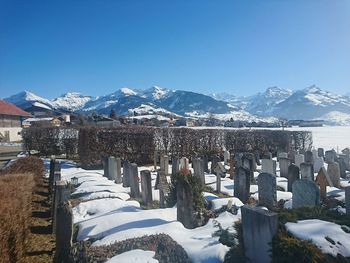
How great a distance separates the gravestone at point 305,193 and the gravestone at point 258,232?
346cm

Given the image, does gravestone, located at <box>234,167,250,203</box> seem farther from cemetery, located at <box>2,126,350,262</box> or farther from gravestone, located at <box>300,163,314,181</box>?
gravestone, located at <box>300,163,314,181</box>

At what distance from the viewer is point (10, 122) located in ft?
203

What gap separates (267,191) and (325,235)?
478 cm

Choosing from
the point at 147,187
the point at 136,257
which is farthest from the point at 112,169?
the point at 136,257

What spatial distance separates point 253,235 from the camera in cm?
535

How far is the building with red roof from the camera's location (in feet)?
184

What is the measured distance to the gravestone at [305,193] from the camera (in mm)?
8383

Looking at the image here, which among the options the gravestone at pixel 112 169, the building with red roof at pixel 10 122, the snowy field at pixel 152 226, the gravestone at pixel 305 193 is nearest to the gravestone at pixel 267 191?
the snowy field at pixel 152 226

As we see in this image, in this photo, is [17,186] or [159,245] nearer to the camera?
[159,245]

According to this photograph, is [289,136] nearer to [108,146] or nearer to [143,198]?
[108,146]

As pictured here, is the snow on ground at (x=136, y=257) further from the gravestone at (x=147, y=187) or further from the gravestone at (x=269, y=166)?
the gravestone at (x=269, y=166)

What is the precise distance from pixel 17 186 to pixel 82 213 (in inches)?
74.5

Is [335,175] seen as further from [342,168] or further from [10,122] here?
[10,122]

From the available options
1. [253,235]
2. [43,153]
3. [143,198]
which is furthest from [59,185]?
[43,153]
